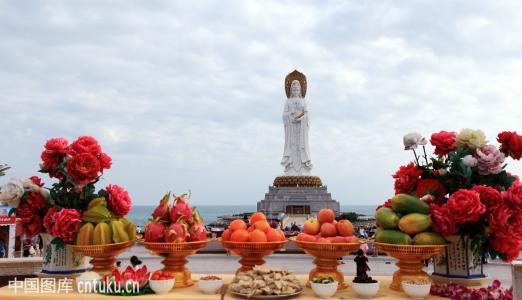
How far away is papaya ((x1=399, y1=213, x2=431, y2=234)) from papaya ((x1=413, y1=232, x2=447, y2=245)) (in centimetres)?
4

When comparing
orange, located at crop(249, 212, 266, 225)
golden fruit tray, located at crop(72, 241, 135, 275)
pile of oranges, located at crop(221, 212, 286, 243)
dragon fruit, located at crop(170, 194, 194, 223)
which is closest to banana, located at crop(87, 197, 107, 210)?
golden fruit tray, located at crop(72, 241, 135, 275)

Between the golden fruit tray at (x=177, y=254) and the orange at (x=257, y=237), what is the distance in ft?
1.28

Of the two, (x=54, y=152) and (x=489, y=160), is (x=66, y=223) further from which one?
(x=489, y=160)

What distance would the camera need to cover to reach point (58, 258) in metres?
3.40

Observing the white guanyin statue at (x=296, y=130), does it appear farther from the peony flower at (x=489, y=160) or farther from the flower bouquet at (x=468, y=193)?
the peony flower at (x=489, y=160)

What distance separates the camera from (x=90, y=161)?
331 cm

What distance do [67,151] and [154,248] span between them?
3.82 ft

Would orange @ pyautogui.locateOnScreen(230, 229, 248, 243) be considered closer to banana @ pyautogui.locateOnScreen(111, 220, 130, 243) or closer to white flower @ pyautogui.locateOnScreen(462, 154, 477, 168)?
banana @ pyautogui.locateOnScreen(111, 220, 130, 243)

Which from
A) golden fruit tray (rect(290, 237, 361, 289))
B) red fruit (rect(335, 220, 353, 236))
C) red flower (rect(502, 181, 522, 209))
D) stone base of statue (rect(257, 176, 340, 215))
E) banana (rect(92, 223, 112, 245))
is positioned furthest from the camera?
stone base of statue (rect(257, 176, 340, 215))

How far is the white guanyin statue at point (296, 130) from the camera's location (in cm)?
2497

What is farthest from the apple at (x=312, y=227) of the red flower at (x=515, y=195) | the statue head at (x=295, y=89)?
the statue head at (x=295, y=89)

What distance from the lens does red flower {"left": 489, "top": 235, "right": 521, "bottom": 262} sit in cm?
291

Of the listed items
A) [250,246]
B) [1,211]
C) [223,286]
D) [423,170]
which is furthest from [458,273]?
[1,211]

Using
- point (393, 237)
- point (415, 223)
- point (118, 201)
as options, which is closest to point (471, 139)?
point (415, 223)
